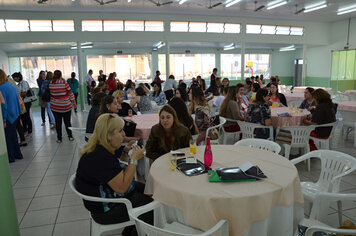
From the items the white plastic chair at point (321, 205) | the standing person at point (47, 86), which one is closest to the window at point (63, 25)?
the standing person at point (47, 86)

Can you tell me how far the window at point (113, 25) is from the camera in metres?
10.9

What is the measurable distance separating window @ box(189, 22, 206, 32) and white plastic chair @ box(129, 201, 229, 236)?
10.9 metres

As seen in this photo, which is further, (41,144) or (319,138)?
(41,144)

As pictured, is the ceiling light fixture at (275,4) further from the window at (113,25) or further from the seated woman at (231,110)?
the seated woman at (231,110)

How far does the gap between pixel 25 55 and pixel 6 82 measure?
10.5 metres

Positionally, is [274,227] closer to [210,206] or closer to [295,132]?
[210,206]

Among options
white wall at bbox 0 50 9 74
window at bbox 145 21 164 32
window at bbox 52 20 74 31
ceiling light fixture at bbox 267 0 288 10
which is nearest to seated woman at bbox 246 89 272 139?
ceiling light fixture at bbox 267 0 288 10

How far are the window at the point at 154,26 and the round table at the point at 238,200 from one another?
10.0 metres

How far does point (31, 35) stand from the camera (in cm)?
1007

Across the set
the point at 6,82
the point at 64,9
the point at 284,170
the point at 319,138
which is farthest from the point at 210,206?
the point at 64,9

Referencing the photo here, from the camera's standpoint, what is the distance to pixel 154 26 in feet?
37.3

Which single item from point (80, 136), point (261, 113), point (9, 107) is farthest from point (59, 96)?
point (261, 113)

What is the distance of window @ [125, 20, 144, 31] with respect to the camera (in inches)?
438

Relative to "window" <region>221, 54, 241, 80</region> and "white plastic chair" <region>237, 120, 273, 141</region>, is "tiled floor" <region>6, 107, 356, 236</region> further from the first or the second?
"window" <region>221, 54, 241, 80</region>
